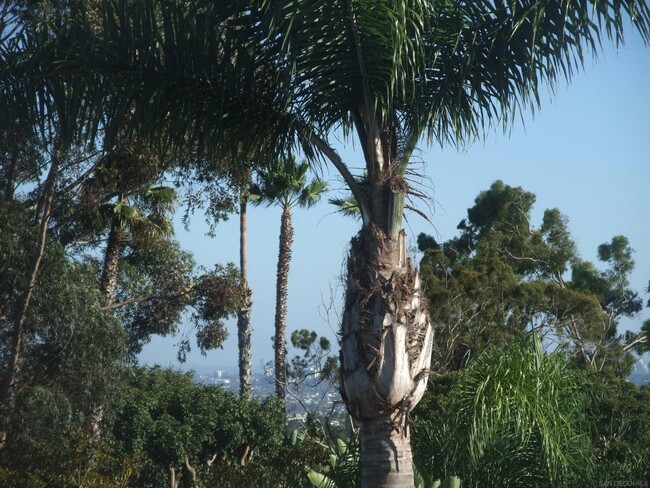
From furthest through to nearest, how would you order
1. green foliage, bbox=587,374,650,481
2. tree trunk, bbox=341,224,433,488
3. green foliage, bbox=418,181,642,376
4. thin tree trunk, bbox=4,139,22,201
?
1. green foliage, bbox=418,181,642,376
2. thin tree trunk, bbox=4,139,22,201
3. green foliage, bbox=587,374,650,481
4. tree trunk, bbox=341,224,433,488

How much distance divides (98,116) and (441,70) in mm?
3009

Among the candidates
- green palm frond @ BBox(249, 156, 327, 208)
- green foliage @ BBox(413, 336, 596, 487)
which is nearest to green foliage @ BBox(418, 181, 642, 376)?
green palm frond @ BBox(249, 156, 327, 208)

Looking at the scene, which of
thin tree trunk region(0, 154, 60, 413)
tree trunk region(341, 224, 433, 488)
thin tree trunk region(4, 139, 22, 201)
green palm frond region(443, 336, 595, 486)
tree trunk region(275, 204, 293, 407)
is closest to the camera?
tree trunk region(341, 224, 433, 488)

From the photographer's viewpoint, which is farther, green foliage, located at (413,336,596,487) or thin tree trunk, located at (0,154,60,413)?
thin tree trunk, located at (0,154,60,413)

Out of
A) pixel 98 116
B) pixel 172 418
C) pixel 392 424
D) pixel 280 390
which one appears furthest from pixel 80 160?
pixel 280 390

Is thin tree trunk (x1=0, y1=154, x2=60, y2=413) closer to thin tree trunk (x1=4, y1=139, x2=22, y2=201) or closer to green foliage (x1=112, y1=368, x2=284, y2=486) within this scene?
thin tree trunk (x1=4, y1=139, x2=22, y2=201)

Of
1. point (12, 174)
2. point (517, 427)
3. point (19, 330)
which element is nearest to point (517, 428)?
point (517, 427)

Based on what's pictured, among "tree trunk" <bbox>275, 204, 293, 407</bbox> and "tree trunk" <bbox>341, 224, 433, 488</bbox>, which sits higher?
"tree trunk" <bbox>275, 204, 293, 407</bbox>

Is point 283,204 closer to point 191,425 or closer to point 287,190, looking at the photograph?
point 287,190

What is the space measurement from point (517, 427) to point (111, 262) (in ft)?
41.7

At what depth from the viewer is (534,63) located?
7.35m

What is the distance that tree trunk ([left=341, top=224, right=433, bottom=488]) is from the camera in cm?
674

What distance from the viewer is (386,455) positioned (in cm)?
685

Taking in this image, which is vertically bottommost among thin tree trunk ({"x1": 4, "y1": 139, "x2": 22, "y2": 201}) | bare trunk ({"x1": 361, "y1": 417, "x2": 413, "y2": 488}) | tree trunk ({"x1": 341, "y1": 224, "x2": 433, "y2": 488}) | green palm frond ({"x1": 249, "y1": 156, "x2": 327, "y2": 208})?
bare trunk ({"x1": 361, "y1": 417, "x2": 413, "y2": 488})
